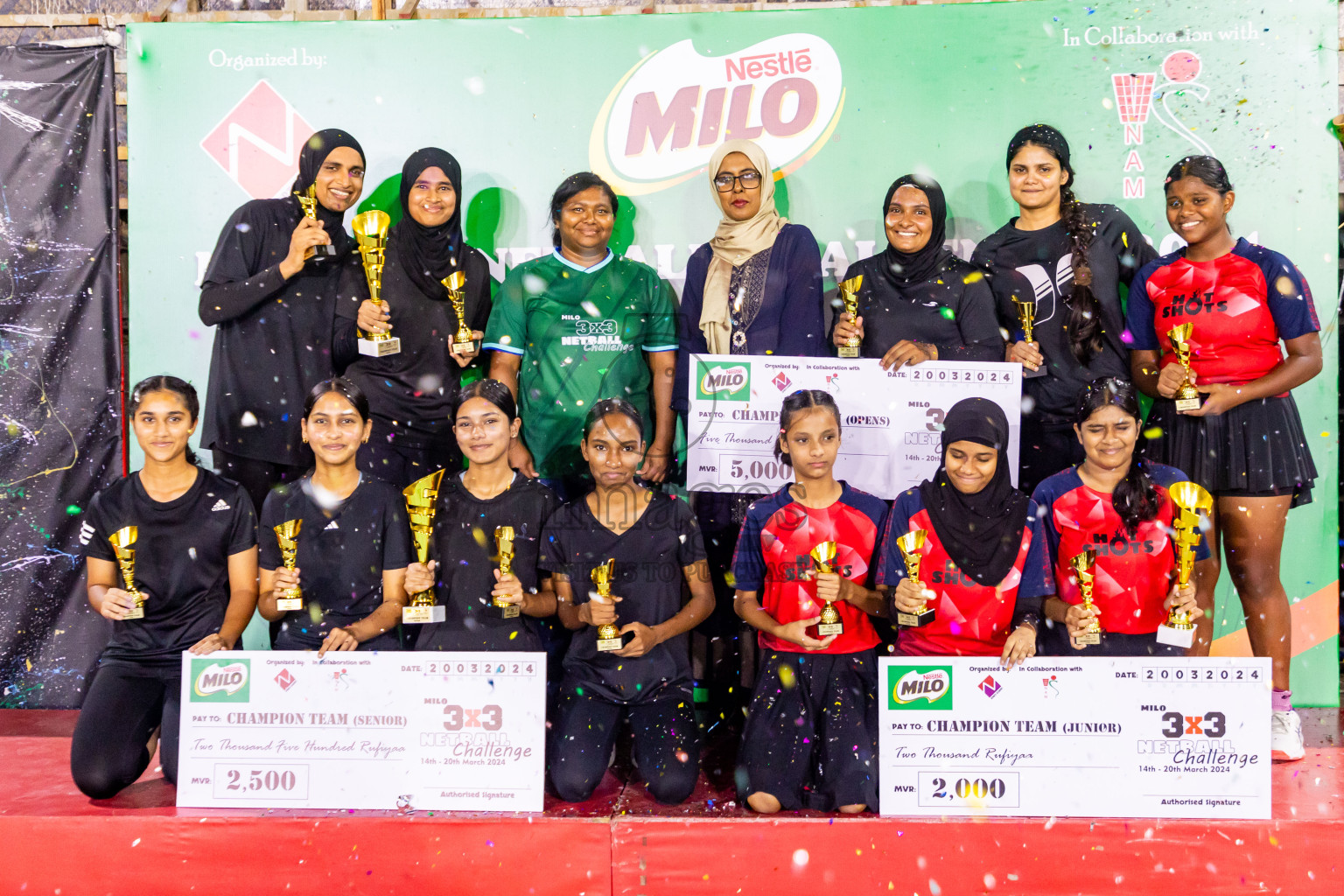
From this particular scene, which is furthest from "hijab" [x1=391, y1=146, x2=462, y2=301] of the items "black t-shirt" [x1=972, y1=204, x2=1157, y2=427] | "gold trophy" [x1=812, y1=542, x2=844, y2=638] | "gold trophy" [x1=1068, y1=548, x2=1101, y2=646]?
"gold trophy" [x1=1068, y1=548, x2=1101, y2=646]

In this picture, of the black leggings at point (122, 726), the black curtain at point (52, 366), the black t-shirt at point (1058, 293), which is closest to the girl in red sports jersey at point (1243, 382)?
the black t-shirt at point (1058, 293)

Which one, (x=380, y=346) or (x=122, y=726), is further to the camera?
(x=380, y=346)

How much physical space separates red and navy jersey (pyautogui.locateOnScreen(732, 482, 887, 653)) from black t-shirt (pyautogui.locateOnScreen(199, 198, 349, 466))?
2018 millimetres

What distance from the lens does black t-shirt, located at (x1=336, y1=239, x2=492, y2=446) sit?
380 cm

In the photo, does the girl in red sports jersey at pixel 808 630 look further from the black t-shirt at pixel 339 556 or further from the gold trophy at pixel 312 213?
the gold trophy at pixel 312 213

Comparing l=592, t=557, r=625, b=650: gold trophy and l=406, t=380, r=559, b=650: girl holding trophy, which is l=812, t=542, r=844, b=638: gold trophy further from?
l=406, t=380, r=559, b=650: girl holding trophy

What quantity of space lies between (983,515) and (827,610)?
63 cm

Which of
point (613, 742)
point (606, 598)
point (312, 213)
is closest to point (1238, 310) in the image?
point (606, 598)

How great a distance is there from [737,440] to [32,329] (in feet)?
11.2

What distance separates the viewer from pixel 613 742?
314 centimetres

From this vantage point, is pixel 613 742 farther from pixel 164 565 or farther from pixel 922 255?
pixel 922 255

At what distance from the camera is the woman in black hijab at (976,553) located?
3.02m

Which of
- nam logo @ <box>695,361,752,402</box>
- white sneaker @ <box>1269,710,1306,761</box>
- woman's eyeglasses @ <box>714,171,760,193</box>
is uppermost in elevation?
woman's eyeglasses @ <box>714,171,760,193</box>

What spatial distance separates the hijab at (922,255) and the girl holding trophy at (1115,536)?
80 cm
